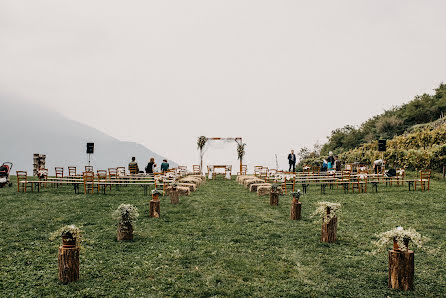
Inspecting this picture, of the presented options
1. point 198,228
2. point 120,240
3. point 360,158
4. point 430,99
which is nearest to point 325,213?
point 198,228

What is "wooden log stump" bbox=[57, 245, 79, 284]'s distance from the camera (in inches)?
181

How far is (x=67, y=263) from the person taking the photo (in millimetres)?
4602

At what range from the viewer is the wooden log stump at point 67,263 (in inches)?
181

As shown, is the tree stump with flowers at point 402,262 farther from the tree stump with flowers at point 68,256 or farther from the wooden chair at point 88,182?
the wooden chair at point 88,182

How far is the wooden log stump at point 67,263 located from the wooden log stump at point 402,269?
163 inches

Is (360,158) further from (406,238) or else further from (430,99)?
(406,238)

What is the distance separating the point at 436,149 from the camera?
18.8m

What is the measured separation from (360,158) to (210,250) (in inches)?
909

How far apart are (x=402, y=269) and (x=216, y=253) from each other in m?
2.78

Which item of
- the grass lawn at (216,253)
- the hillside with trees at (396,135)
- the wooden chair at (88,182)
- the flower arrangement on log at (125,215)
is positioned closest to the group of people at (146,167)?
the wooden chair at (88,182)

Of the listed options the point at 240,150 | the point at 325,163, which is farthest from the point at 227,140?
the point at 325,163

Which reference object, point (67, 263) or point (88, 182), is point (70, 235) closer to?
point (67, 263)

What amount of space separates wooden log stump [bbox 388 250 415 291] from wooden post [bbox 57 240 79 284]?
13.6 feet

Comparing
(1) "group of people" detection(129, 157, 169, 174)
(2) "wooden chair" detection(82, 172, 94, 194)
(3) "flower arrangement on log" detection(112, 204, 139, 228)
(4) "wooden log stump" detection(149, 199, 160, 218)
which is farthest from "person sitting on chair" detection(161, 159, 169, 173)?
(3) "flower arrangement on log" detection(112, 204, 139, 228)
